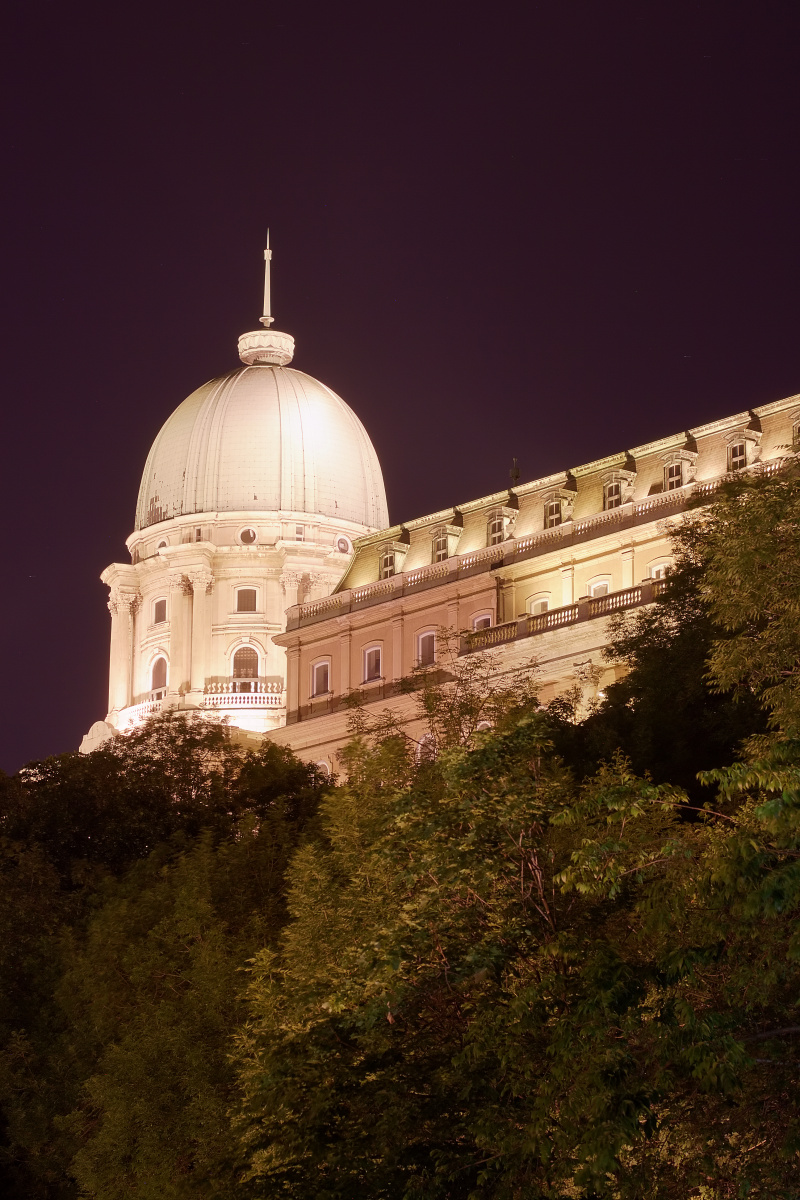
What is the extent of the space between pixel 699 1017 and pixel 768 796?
5.23m

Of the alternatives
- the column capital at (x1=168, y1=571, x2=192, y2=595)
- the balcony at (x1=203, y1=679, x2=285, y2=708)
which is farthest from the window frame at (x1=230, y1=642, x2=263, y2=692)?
the column capital at (x1=168, y1=571, x2=192, y2=595)

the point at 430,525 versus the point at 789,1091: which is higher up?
the point at 430,525

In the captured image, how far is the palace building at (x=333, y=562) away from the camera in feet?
244

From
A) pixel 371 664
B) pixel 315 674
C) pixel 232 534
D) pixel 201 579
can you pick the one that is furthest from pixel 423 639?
pixel 232 534

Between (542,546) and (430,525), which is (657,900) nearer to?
(542,546)

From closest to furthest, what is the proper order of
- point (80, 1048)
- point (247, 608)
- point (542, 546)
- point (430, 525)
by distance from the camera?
point (80, 1048), point (542, 546), point (430, 525), point (247, 608)

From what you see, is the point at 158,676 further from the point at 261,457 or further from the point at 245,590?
the point at 261,457

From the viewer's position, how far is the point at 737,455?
74.7 m

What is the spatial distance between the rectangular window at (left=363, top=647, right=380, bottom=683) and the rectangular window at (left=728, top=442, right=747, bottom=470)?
18803mm

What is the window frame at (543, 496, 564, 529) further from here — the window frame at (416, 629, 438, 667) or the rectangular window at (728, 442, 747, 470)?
the rectangular window at (728, 442, 747, 470)

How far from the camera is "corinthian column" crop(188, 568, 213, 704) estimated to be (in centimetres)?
12019

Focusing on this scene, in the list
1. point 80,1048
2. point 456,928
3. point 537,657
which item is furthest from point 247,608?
point 456,928

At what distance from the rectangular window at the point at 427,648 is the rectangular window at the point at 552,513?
260 inches

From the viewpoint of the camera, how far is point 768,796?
28188mm
